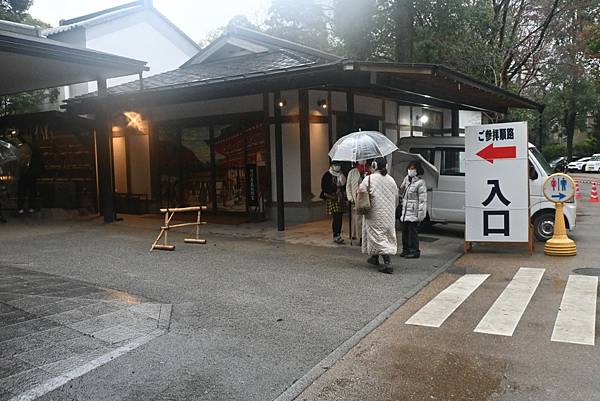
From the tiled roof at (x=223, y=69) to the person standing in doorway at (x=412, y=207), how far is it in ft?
12.2

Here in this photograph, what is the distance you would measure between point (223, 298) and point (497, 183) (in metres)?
5.42

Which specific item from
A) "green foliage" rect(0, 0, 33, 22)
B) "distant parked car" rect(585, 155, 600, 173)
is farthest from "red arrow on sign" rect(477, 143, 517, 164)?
"distant parked car" rect(585, 155, 600, 173)

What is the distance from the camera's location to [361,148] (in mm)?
8516

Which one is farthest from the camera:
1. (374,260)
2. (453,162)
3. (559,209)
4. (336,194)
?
(453,162)

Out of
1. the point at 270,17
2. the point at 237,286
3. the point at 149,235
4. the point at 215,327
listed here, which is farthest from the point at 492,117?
the point at 215,327

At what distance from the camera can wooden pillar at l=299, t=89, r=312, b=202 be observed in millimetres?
12516

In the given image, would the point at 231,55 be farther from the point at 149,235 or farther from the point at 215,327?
the point at 215,327

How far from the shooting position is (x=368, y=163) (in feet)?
31.8

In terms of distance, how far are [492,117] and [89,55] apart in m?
15.6

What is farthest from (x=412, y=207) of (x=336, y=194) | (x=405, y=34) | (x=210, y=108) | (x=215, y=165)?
(x=405, y=34)

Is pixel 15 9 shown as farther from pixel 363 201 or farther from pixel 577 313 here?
pixel 577 313

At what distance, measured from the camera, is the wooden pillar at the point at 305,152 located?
12.5 m

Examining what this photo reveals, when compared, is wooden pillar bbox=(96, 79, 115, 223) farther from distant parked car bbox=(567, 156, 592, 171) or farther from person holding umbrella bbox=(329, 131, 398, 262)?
distant parked car bbox=(567, 156, 592, 171)

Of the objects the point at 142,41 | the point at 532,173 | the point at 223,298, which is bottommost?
the point at 223,298
